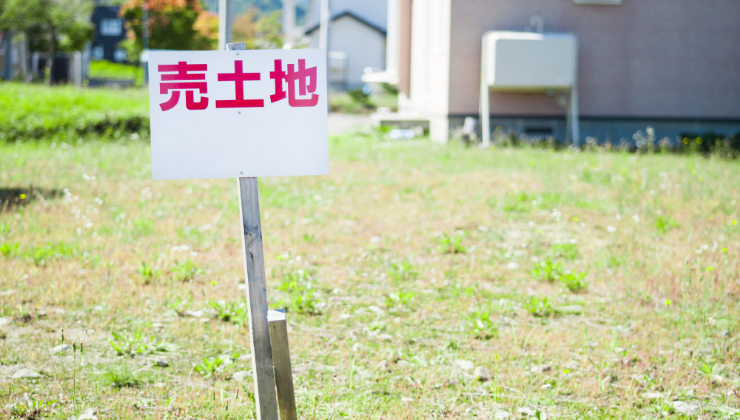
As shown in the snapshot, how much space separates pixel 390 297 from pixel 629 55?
10.5 metres

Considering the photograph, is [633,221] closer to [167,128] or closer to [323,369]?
[323,369]

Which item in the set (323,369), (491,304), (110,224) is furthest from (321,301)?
(110,224)

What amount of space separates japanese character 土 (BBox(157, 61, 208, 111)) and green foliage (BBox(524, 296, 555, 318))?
2784 millimetres

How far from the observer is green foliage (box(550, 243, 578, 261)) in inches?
225

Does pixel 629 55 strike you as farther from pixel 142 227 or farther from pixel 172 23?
pixel 172 23

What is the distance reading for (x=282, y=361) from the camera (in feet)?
8.69

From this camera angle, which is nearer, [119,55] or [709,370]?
[709,370]

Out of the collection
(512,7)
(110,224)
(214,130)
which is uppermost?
(512,7)

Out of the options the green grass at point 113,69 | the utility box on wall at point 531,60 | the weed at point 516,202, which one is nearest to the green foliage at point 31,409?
the weed at point 516,202

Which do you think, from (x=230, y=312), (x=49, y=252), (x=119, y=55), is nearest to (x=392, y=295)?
(x=230, y=312)

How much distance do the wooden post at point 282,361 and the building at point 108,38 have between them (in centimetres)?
7660

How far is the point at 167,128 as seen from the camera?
8.45ft

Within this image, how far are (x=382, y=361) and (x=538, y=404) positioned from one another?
889 millimetres

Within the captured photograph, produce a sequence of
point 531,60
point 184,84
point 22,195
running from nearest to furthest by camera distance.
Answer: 1. point 184,84
2. point 22,195
3. point 531,60
